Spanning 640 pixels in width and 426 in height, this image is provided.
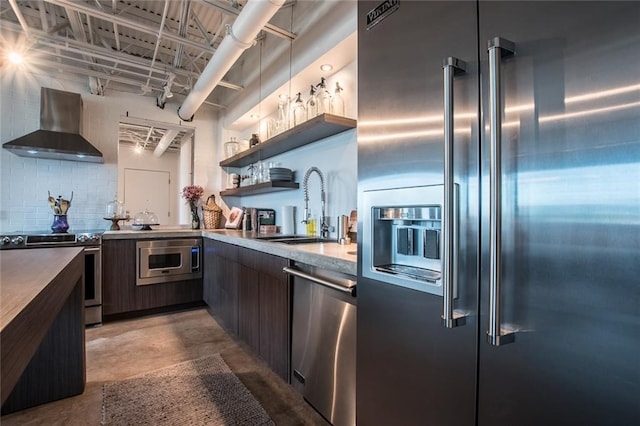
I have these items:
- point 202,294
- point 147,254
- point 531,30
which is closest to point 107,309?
point 147,254

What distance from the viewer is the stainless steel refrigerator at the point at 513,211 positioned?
619 millimetres

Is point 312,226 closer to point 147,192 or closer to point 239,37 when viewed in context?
point 239,37

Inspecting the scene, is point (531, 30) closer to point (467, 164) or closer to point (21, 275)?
point (467, 164)

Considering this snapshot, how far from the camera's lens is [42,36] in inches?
107

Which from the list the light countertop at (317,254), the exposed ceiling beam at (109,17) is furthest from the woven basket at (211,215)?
the exposed ceiling beam at (109,17)

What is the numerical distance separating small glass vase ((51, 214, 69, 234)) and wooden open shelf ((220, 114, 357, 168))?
204 centimetres

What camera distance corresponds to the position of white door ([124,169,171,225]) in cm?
701

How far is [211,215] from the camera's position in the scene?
423cm

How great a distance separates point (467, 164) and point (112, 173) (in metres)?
4.41

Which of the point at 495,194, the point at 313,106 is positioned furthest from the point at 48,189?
the point at 495,194

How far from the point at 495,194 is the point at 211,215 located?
13.1 ft

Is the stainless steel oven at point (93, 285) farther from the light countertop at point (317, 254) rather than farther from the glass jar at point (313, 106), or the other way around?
the glass jar at point (313, 106)

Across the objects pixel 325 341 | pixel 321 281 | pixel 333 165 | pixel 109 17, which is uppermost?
pixel 109 17

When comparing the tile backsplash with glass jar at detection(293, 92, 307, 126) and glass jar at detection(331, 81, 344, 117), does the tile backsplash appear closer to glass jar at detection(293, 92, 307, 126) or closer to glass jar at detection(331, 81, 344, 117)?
glass jar at detection(293, 92, 307, 126)
